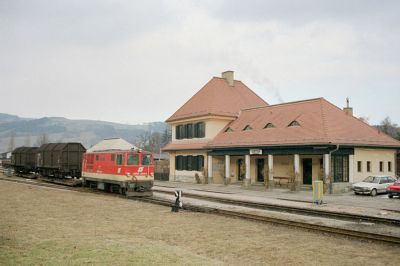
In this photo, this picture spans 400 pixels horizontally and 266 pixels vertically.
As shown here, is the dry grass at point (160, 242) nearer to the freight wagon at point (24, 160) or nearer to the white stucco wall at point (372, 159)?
the white stucco wall at point (372, 159)

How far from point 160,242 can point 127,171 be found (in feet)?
40.6

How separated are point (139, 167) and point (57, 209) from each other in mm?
6656

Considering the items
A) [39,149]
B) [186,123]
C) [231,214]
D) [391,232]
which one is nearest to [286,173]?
[186,123]

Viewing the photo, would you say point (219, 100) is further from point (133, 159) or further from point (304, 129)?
point (133, 159)

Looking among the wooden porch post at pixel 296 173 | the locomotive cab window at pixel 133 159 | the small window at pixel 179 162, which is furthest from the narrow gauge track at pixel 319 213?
the small window at pixel 179 162

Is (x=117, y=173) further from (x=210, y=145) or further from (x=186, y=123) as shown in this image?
(x=186, y=123)

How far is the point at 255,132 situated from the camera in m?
Answer: 34.8

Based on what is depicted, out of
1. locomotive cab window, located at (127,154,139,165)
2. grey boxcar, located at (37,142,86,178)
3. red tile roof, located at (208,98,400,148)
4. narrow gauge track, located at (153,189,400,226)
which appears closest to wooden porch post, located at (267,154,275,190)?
red tile roof, located at (208,98,400,148)

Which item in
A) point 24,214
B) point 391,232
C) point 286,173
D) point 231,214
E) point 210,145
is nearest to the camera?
point 391,232

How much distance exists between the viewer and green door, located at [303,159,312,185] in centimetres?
3170

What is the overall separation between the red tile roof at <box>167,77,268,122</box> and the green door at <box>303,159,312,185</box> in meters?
11.1

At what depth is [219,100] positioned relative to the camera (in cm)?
4197

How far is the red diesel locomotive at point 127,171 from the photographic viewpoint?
23609mm

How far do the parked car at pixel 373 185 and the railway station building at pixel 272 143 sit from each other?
1492mm
